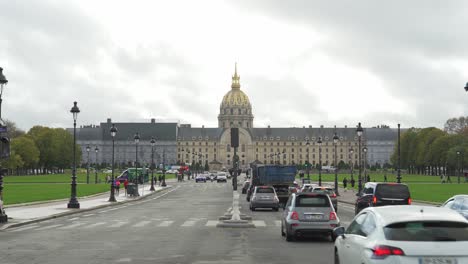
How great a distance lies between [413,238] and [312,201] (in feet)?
41.9

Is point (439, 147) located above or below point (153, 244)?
above

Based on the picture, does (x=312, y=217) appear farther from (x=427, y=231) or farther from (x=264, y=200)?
(x=264, y=200)

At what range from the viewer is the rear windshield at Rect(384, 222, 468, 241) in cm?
1052

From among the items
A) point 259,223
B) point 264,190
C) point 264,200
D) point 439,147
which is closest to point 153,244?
point 259,223

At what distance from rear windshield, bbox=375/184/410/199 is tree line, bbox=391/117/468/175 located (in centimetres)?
9180

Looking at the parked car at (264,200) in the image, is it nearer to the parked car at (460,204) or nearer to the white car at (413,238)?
the parked car at (460,204)

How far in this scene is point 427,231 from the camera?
10.6 m

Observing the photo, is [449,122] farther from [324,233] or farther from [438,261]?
[438,261]

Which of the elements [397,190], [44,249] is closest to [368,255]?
[44,249]

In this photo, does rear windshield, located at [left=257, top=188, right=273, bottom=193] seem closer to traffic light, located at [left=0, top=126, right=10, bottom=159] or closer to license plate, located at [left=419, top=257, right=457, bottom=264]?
traffic light, located at [left=0, top=126, right=10, bottom=159]

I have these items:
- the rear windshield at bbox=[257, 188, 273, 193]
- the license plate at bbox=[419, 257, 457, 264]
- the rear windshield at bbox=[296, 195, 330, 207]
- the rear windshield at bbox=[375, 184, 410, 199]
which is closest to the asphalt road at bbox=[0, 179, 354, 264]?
the rear windshield at bbox=[296, 195, 330, 207]

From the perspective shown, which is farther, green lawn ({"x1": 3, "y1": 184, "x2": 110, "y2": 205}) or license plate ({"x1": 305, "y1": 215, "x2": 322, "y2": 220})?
green lawn ({"x1": 3, "y1": 184, "x2": 110, "y2": 205})

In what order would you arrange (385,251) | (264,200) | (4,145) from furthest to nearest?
1. (264,200)
2. (4,145)
3. (385,251)

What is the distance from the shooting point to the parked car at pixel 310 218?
73.8ft
